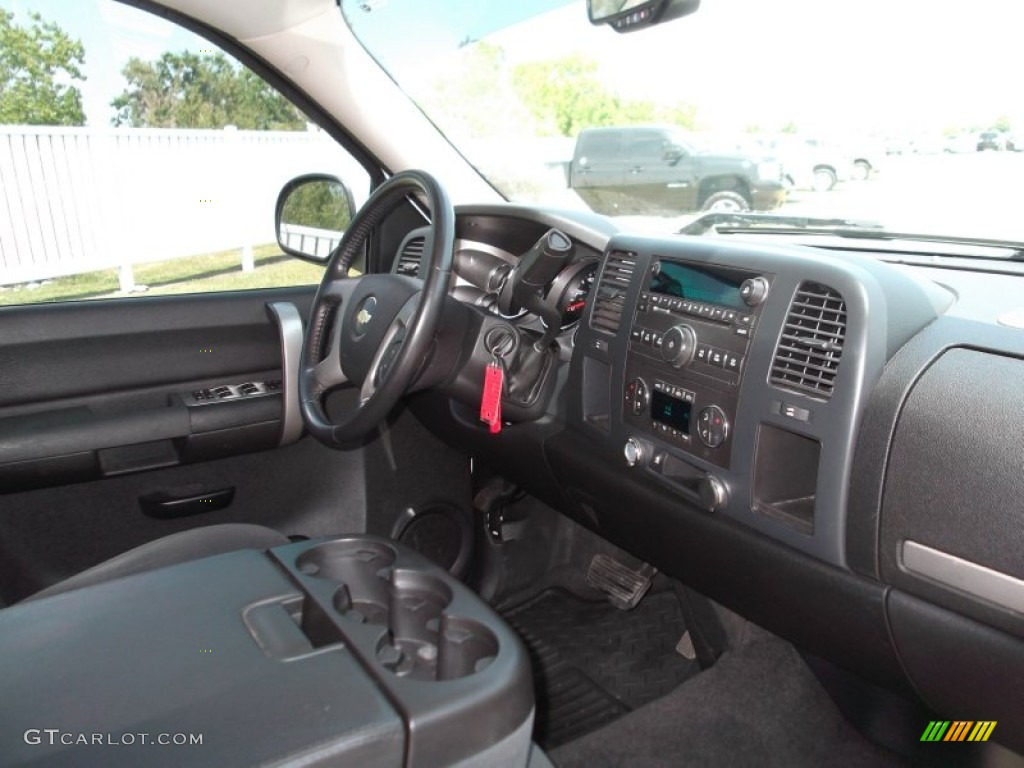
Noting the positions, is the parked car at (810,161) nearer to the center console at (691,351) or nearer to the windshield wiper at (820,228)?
the windshield wiper at (820,228)

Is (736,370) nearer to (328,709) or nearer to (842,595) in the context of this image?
(842,595)

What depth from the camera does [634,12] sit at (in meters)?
1.90

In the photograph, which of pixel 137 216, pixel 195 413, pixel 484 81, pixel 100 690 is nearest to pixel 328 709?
pixel 100 690

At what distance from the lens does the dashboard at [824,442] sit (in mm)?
1255

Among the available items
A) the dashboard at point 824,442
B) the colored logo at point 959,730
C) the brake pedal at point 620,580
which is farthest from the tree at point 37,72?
the colored logo at point 959,730

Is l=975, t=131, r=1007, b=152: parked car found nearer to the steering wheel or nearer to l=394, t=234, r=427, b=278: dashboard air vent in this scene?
the steering wheel

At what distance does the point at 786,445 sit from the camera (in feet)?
4.98

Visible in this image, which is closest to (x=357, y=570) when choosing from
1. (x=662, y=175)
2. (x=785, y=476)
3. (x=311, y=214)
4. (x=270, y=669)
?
(x=270, y=669)

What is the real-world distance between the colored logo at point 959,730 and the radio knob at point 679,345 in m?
0.80

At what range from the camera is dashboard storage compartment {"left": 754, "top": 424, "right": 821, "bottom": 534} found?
150 centimetres

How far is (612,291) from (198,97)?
1.40 metres

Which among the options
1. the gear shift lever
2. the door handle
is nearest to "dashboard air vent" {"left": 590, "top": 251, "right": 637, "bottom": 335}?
the gear shift lever

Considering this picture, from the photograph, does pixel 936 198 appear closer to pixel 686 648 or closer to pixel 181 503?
pixel 686 648

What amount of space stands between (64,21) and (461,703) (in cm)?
203
